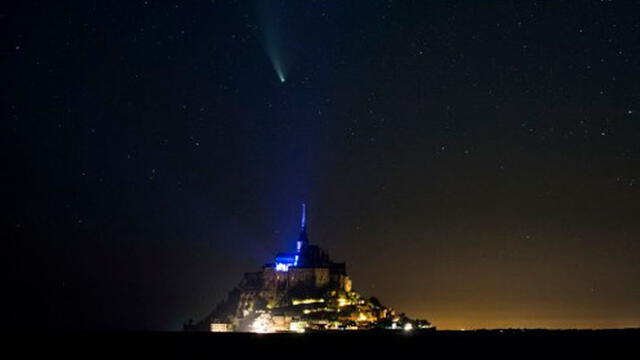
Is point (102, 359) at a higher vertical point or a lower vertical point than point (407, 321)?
lower

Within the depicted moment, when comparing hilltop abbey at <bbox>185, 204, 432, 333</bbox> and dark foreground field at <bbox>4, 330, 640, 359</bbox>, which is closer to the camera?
dark foreground field at <bbox>4, 330, 640, 359</bbox>

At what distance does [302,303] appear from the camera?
177 metres

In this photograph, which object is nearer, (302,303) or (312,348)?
(312,348)

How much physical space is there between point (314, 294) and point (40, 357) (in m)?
124

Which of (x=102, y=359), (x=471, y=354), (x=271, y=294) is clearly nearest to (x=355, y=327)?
(x=271, y=294)

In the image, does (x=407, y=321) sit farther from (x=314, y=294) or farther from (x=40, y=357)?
(x=40, y=357)

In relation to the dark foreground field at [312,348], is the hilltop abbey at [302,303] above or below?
above

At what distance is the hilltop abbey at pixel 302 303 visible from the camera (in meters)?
170

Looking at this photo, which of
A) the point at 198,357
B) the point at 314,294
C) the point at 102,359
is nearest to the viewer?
the point at 102,359

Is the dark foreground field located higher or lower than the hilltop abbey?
lower

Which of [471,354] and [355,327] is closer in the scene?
[471,354]

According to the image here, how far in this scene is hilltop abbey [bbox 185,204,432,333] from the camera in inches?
6693

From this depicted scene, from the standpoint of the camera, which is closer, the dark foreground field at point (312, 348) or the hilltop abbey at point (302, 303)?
the dark foreground field at point (312, 348)

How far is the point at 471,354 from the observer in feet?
235
